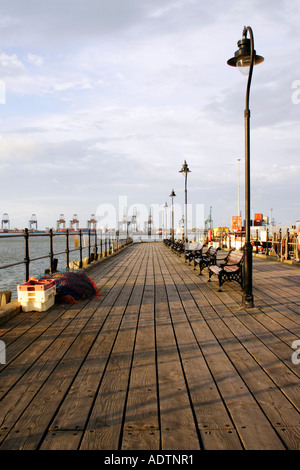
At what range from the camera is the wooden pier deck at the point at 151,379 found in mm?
2211

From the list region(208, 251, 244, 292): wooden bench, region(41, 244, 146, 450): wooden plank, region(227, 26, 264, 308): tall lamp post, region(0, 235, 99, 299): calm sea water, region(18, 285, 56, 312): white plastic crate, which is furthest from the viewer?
region(0, 235, 99, 299): calm sea water

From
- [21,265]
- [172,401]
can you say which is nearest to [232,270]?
[172,401]

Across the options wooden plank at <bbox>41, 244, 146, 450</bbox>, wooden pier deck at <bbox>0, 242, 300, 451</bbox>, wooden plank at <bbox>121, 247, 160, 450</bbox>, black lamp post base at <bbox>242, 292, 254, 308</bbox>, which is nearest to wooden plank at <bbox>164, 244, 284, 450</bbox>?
wooden pier deck at <bbox>0, 242, 300, 451</bbox>

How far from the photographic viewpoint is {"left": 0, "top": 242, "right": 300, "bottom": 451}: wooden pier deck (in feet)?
7.25

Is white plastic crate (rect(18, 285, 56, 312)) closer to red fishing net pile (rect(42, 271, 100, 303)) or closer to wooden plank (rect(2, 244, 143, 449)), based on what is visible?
red fishing net pile (rect(42, 271, 100, 303))

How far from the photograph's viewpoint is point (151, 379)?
3025mm

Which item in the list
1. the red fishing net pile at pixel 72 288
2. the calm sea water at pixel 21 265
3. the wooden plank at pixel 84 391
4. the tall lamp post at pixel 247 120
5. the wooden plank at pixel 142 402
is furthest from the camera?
the calm sea water at pixel 21 265

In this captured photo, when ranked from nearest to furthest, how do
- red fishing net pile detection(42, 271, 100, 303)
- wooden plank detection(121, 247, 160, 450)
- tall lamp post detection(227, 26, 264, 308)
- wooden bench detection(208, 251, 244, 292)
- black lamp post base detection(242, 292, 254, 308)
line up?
wooden plank detection(121, 247, 160, 450) → tall lamp post detection(227, 26, 264, 308) → black lamp post base detection(242, 292, 254, 308) → red fishing net pile detection(42, 271, 100, 303) → wooden bench detection(208, 251, 244, 292)

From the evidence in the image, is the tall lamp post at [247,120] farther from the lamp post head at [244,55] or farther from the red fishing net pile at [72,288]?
the red fishing net pile at [72,288]

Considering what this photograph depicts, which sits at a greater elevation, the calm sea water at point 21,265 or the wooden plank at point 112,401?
the wooden plank at point 112,401

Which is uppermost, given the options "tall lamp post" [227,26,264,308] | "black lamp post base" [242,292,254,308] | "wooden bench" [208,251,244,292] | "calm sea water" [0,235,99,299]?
"tall lamp post" [227,26,264,308]

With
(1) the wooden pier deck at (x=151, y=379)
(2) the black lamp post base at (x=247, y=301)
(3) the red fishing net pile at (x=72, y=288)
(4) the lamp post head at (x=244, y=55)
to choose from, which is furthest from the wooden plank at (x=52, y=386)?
(4) the lamp post head at (x=244, y=55)

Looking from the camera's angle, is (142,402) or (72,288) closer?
(142,402)

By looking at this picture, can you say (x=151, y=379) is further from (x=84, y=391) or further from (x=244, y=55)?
(x=244, y=55)
